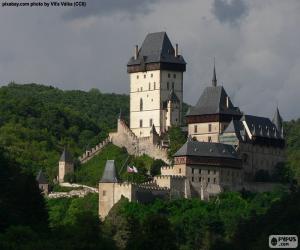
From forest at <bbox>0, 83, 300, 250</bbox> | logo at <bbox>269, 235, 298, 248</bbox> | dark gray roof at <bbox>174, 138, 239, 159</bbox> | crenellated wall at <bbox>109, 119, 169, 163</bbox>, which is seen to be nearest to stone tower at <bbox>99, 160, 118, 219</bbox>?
forest at <bbox>0, 83, 300, 250</bbox>

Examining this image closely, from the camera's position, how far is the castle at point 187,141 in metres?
117

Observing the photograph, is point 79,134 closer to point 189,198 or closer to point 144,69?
point 144,69

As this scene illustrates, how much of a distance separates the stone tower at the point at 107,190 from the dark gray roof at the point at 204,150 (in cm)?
462

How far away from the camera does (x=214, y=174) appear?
11781 cm

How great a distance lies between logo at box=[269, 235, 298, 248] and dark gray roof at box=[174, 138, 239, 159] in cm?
2966

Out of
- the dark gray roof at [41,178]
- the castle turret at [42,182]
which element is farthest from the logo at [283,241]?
the dark gray roof at [41,178]

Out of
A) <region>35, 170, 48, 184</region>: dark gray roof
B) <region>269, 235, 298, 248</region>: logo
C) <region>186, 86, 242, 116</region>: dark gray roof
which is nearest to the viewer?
<region>269, 235, 298, 248</region>: logo

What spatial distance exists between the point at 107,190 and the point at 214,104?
1166 centimetres

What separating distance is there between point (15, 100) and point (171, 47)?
24831 mm

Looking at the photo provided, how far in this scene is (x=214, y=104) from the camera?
123m

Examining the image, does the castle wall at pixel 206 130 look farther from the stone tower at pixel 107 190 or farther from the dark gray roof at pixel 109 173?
the stone tower at pixel 107 190

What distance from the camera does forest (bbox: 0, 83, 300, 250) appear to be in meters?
89.2

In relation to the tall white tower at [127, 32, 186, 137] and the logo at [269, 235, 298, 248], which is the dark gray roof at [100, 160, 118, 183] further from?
the logo at [269, 235, 298, 248]

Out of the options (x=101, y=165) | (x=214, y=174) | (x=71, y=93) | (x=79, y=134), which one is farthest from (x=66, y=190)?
(x=71, y=93)
